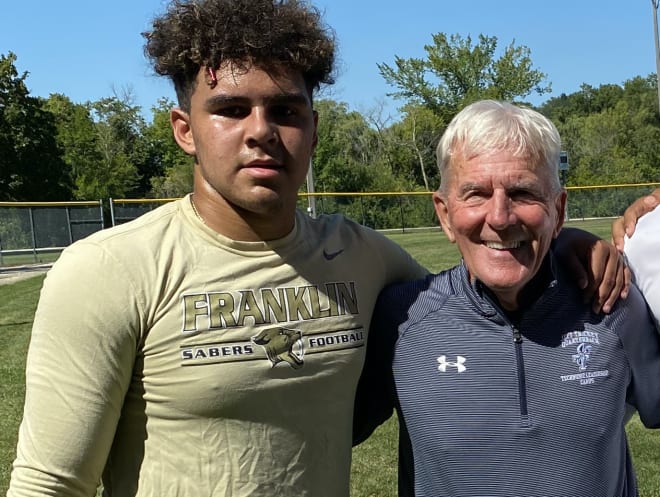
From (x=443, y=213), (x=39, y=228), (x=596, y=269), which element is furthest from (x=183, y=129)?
(x=39, y=228)

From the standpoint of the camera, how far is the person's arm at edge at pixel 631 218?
2574mm

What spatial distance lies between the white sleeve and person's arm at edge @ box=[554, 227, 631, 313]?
0.09 meters

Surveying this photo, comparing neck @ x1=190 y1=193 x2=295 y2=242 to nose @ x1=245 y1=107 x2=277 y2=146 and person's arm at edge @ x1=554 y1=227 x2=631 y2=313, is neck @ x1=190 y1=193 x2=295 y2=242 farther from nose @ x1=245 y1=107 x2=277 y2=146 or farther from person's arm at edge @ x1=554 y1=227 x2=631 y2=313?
person's arm at edge @ x1=554 y1=227 x2=631 y2=313

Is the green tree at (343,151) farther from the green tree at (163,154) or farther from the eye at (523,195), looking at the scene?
the eye at (523,195)

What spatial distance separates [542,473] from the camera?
208 cm

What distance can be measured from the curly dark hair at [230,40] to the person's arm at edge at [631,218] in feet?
4.08

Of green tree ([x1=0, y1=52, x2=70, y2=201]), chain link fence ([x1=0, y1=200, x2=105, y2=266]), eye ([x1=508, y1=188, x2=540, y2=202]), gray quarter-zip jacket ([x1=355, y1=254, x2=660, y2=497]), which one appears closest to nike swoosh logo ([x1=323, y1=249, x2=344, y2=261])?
gray quarter-zip jacket ([x1=355, y1=254, x2=660, y2=497])

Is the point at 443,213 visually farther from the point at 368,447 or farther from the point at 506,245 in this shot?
the point at 368,447

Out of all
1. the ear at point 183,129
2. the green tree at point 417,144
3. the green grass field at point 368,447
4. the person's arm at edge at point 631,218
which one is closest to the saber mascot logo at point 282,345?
the ear at point 183,129

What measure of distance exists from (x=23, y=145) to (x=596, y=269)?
4607cm

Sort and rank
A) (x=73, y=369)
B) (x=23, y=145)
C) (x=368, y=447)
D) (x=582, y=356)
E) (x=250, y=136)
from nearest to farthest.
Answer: (x=73, y=369) < (x=250, y=136) < (x=582, y=356) < (x=368, y=447) < (x=23, y=145)

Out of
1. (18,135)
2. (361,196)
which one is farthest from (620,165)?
(18,135)

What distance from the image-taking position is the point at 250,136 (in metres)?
1.92

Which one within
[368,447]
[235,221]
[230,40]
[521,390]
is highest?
[230,40]
